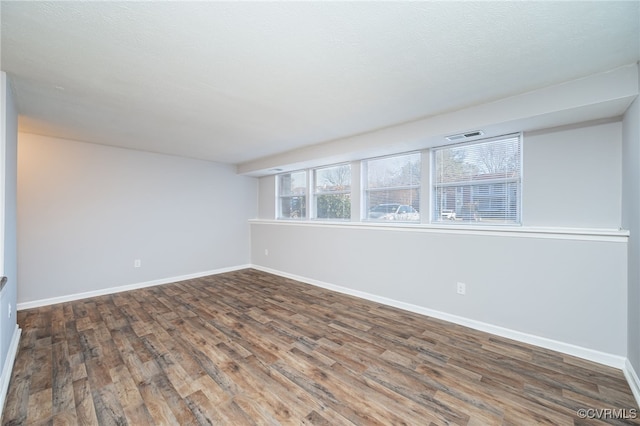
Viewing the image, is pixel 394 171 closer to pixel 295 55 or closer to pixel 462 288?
pixel 462 288

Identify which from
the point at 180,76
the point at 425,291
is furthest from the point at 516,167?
the point at 180,76

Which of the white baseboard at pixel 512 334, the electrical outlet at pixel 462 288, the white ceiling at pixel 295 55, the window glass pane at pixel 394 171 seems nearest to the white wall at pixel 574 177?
the white ceiling at pixel 295 55

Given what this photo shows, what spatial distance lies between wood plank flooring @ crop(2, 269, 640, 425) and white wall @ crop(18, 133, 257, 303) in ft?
2.52

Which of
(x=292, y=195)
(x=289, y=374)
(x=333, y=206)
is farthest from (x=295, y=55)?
(x=292, y=195)

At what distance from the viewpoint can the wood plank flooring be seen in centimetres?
170

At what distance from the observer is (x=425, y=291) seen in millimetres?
3355

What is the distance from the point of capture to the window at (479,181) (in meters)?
2.87

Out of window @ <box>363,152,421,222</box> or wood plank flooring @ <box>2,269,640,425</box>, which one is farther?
window @ <box>363,152,421,222</box>

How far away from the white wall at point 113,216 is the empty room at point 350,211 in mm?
33

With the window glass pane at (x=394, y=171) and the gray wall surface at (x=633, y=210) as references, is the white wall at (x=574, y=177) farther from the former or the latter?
the window glass pane at (x=394, y=171)

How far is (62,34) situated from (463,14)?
2307 mm

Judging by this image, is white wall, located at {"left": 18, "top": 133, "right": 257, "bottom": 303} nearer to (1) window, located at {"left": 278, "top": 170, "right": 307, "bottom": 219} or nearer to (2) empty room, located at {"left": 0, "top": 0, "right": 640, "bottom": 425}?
(2) empty room, located at {"left": 0, "top": 0, "right": 640, "bottom": 425}

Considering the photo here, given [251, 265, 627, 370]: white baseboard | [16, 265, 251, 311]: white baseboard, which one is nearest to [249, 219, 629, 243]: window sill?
[251, 265, 627, 370]: white baseboard

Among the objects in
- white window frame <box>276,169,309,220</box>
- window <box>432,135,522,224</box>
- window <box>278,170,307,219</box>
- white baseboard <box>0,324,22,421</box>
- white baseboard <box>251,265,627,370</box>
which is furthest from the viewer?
window <box>278,170,307,219</box>
